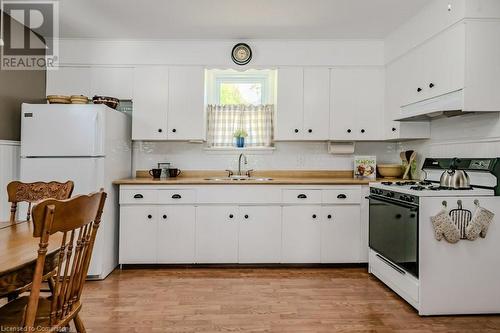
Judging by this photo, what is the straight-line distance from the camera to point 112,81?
12.7ft

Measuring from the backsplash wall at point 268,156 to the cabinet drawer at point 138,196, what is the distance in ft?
2.20

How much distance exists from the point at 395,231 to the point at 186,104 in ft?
8.11

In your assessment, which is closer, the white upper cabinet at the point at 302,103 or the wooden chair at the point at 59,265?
the wooden chair at the point at 59,265

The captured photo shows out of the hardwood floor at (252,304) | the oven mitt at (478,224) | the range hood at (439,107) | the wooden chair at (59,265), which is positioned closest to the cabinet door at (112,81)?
the hardwood floor at (252,304)

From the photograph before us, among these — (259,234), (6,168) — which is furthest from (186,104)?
(6,168)

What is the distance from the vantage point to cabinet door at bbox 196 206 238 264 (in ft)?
11.5

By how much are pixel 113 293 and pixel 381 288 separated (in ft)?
7.53

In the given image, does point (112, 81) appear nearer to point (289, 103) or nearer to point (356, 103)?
point (289, 103)

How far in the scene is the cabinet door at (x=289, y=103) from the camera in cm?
385

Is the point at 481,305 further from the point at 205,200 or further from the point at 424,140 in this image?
the point at 205,200

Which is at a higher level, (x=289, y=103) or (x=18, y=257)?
(x=289, y=103)

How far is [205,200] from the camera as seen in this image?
11.5 feet

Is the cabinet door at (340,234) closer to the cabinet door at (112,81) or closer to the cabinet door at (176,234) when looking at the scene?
the cabinet door at (176,234)

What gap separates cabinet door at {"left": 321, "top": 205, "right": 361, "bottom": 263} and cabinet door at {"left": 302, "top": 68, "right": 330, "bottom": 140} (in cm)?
86
